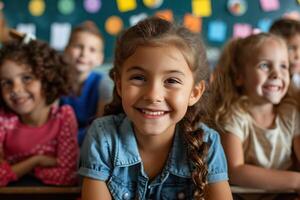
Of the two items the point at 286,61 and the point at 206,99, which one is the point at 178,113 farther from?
the point at 286,61

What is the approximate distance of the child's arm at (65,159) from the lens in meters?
1.20

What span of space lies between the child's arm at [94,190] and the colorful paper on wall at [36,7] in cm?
192

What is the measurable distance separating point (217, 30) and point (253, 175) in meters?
1.78

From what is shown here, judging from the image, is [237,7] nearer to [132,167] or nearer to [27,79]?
[27,79]

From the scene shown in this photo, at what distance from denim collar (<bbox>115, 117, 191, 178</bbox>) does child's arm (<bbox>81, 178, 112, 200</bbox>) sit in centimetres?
7

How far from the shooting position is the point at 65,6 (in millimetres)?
2660

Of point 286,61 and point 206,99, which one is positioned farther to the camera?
point 286,61

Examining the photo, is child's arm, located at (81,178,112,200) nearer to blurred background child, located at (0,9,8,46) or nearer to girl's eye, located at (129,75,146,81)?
girl's eye, located at (129,75,146,81)

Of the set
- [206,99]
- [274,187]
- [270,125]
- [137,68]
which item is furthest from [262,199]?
[137,68]

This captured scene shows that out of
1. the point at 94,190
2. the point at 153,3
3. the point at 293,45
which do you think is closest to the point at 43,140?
the point at 94,190

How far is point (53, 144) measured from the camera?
1.31 metres

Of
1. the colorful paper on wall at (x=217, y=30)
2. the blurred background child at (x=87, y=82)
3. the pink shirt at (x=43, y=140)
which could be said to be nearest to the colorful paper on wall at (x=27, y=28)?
the blurred background child at (x=87, y=82)

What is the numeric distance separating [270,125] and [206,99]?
0.99ft

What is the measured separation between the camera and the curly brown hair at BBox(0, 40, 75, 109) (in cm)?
132
